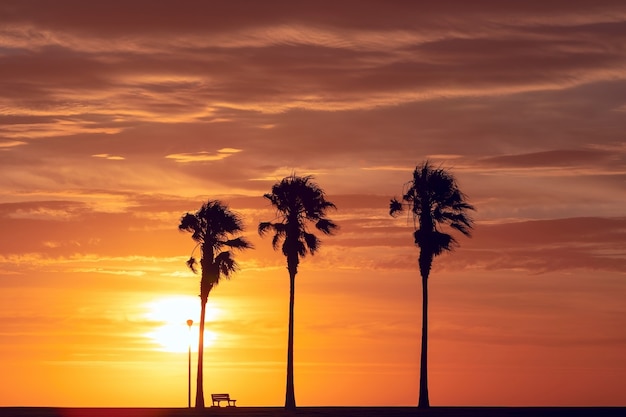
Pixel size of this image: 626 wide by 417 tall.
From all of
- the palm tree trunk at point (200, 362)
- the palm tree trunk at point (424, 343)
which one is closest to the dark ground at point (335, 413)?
the palm tree trunk at point (424, 343)

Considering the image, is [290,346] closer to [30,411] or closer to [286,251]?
[286,251]

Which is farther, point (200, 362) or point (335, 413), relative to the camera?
point (200, 362)

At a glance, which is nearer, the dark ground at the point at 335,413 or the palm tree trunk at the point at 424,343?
the dark ground at the point at 335,413

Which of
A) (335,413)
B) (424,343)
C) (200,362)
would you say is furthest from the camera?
(200,362)

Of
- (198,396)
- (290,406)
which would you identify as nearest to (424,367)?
(290,406)

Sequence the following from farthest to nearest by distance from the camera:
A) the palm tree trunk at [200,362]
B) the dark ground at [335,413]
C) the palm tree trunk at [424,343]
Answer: the palm tree trunk at [200,362], the palm tree trunk at [424,343], the dark ground at [335,413]

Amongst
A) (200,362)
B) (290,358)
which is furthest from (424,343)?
(200,362)

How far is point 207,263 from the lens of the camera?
352 feet

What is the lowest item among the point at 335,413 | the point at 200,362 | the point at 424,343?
the point at 335,413

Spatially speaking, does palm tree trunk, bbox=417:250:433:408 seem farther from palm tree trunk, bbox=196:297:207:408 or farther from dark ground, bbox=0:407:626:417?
palm tree trunk, bbox=196:297:207:408

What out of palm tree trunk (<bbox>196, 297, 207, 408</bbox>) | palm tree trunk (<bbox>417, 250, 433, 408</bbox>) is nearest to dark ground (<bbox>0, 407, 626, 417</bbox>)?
palm tree trunk (<bbox>417, 250, 433, 408</bbox>)

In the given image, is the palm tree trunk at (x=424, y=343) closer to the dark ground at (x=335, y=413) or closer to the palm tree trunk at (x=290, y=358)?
the dark ground at (x=335, y=413)

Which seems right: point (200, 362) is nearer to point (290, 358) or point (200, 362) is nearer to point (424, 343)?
point (290, 358)

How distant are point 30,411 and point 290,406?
17.9 metres
